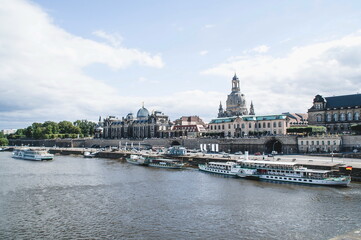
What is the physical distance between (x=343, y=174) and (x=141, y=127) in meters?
113

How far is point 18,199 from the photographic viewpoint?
37500 mm

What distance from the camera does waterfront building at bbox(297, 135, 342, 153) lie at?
70.8 m

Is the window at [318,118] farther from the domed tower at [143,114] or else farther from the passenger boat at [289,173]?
the domed tower at [143,114]

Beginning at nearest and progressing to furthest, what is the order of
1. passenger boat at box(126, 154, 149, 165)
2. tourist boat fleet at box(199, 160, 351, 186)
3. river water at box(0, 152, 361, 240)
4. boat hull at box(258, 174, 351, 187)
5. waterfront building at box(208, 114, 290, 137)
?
1. river water at box(0, 152, 361, 240)
2. boat hull at box(258, 174, 351, 187)
3. tourist boat fleet at box(199, 160, 351, 186)
4. passenger boat at box(126, 154, 149, 165)
5. waterfront building at box(208, 114, 290, 137)

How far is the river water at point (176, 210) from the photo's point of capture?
85.5 feet

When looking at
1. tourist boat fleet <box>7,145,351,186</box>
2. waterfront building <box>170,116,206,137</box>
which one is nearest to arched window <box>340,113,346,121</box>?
tourist boat fleet <box>7,145,351,186</box>

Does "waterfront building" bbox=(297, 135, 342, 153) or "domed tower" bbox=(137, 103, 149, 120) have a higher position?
"domed tower" bbox=(137, 103, 149, 120)

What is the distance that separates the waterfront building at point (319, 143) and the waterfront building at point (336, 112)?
47.2ft

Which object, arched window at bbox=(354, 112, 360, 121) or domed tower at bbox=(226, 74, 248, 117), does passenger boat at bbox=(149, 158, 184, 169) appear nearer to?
arched window at bbox=(354, 112, 360, 121)

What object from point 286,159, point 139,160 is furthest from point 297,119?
point 139,160

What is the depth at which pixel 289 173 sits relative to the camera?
47.8m

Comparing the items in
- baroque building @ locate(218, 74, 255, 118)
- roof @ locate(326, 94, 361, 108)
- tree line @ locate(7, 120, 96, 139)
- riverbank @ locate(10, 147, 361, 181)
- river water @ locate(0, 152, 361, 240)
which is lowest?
river water @ locate(0, 152, 361, 240)

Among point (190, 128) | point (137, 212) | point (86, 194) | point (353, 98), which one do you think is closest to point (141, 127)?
point (190, 128)

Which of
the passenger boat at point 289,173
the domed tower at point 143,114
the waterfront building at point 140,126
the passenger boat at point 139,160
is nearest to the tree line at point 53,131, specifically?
the waterfront building at point 140,126
